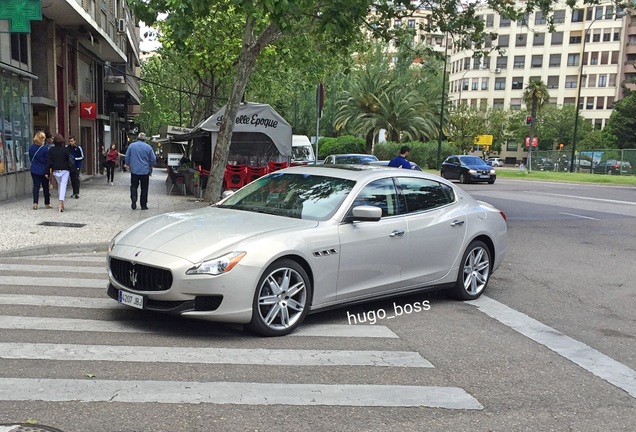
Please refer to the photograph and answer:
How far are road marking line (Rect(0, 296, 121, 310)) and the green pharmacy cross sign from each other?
8.08m

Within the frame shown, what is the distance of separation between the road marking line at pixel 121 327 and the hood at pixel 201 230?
736mm

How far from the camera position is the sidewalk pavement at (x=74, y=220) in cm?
962

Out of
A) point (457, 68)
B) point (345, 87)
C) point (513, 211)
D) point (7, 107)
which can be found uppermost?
point (457, 68)

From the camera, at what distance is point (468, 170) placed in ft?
109

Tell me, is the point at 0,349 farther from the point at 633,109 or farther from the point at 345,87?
the point at 633,109

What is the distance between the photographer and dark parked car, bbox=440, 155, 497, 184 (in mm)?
32812

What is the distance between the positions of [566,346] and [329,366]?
2306 mm

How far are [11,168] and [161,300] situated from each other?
1326 cm

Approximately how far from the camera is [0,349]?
4641mm

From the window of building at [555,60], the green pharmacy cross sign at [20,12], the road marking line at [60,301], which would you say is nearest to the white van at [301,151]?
the green pharmacy cross sign at [20,12]

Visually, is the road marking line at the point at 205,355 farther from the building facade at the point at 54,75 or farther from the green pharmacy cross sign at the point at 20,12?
the building facade at the point at 54,75

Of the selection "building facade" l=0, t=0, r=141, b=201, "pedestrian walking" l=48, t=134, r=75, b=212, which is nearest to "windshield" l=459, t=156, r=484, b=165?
"building facade" l=0, t=0, r=141, b=201

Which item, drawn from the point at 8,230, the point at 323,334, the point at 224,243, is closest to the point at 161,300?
the point at 224,243

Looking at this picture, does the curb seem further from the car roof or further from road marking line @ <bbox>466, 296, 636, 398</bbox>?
road marking line @ <bbox>466, 296, 636, 398</bbox>
